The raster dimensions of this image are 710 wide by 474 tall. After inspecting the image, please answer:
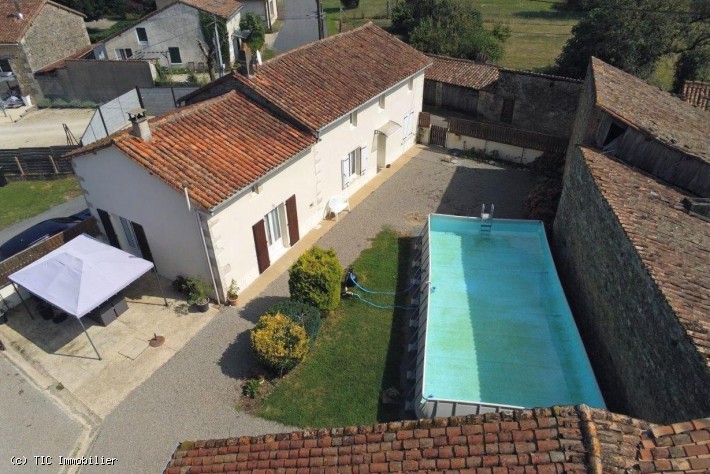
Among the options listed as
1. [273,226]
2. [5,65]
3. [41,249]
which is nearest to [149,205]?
[273,226]

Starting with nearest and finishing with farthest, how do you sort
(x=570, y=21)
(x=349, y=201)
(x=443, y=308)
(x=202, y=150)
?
(x=443, y=308), (x=202, y=150), (x=349, y=201), (x=570, y=21)

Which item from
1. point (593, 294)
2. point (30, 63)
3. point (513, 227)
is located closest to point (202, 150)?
point (513, 227)

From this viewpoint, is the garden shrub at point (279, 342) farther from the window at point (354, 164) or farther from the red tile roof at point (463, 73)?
the red tile roof at point (463, 73)

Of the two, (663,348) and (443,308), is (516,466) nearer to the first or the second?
(663,348)

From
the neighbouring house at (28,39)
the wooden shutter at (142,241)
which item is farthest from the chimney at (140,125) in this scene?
the neighbouring house at (28,39)

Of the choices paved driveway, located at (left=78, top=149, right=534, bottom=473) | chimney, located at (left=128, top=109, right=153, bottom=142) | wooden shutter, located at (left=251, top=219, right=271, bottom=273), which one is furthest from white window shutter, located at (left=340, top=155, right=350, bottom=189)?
chimney, located at (left=128, top=109, right=153, bottom=142)

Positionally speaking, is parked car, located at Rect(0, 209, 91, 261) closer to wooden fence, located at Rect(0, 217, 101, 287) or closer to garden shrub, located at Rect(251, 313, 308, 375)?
wooden fence, located at Rect(0, 217, 101, 287)
